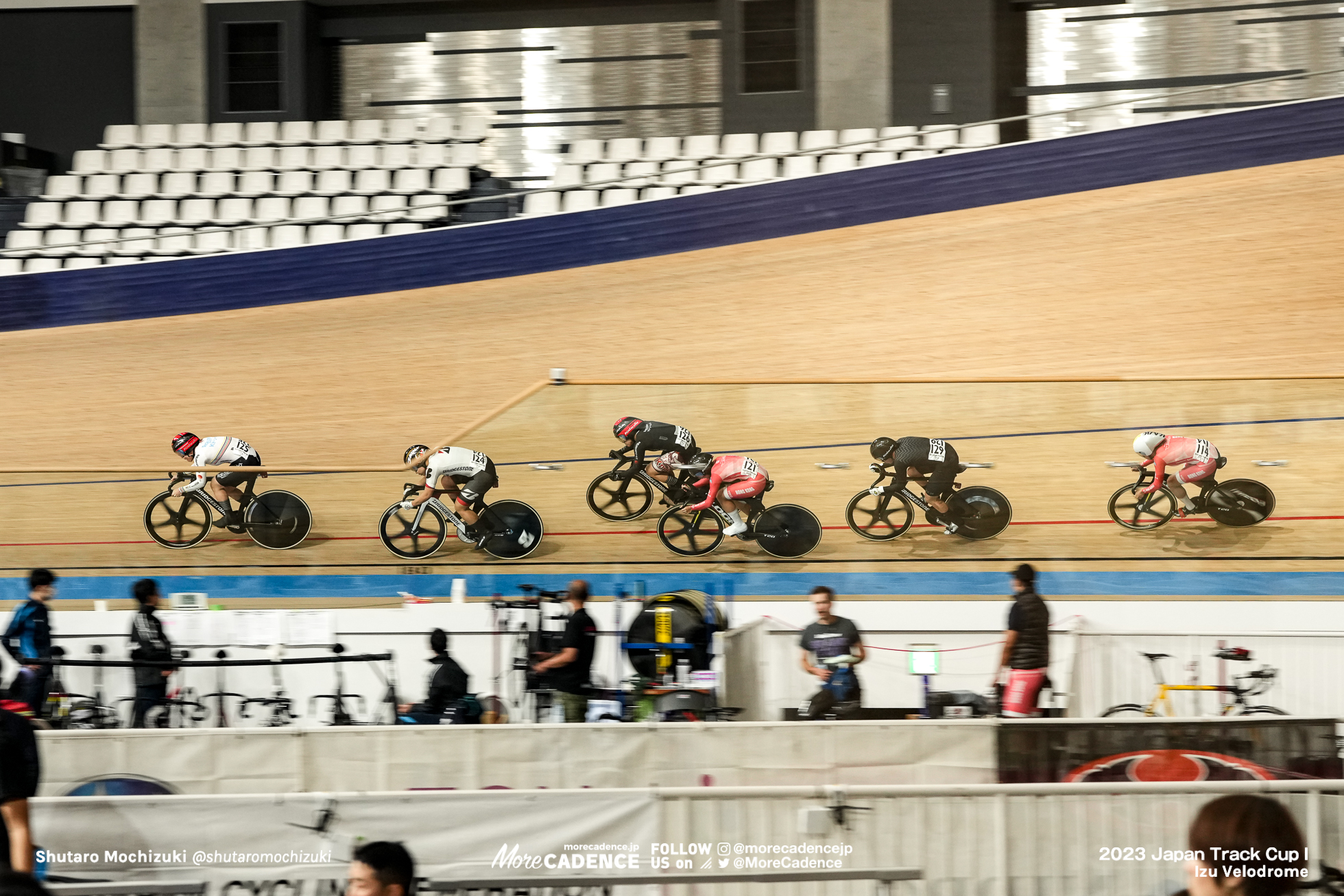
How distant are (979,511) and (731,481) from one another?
5.23 ft

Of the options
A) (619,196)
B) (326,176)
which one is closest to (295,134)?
(326,176)

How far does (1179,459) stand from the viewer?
794 centimetres

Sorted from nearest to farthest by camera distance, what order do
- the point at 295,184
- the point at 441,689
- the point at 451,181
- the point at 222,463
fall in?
the point at 441,689 < the point at 222,463 < the point at 451,181 < the point at 295,184

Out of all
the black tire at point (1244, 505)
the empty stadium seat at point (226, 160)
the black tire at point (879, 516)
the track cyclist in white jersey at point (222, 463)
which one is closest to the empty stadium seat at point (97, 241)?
the empty stadium seat at point (226, 160)

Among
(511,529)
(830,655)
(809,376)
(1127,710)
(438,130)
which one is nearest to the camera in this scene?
(830,655)

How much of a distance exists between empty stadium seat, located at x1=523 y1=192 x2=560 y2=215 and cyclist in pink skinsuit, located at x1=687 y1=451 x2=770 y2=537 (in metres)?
4.50

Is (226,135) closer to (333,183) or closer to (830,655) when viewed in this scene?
(333,183)

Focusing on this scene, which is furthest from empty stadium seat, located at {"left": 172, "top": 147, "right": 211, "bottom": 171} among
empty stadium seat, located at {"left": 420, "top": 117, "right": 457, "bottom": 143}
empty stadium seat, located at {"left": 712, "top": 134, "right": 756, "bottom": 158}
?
empty stadium seat, located at {"left": 712, "top": 134, "right": 756, "bottom": 158}

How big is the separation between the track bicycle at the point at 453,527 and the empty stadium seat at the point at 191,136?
24.2 feet

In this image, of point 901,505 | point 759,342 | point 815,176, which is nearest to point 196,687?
point 901,505

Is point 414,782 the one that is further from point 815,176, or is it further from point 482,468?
point 815,176

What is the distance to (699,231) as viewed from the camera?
1095cm

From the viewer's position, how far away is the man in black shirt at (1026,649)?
21.9 feet

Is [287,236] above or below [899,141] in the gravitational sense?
below
